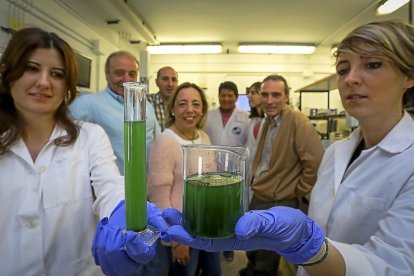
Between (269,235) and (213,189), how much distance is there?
0.71ft

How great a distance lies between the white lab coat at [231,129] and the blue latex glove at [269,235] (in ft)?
7.22

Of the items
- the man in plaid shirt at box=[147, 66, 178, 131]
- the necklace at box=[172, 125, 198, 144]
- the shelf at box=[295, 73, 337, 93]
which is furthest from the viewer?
the shelf at box=[295, 73, 337, 93]

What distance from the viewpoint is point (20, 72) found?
3.31ft

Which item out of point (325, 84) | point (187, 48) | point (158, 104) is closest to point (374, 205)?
point (158, 104)

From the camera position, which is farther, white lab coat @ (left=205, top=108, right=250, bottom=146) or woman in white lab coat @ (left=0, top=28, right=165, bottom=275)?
white lab coat @ (left=205, top=108, right=250, bottom=146)

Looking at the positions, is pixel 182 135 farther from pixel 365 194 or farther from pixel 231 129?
pixel 231 129

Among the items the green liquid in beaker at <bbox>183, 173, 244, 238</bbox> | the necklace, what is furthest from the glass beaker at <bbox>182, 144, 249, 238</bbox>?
the necklace

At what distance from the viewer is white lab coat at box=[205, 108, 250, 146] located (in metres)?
2.96

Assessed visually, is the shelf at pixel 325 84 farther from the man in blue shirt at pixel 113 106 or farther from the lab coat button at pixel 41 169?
the lab coat button at pixel 41 169

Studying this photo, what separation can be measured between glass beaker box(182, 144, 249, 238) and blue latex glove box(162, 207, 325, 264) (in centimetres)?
3

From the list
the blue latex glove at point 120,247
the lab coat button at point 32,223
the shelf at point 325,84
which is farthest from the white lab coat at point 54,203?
the shelf at point 325,84

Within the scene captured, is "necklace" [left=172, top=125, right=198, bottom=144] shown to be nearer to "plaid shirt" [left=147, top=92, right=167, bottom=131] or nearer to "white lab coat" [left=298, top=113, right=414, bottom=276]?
"white lab coat" [left=298, top=113, right=414, bottom=276]

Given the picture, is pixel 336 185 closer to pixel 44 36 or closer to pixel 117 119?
pixel 44 36

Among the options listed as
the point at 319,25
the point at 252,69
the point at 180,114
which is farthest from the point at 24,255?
the point at 252,69
